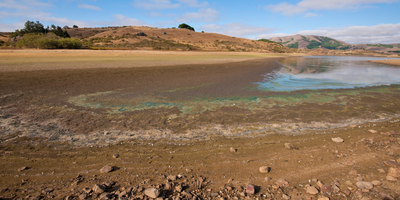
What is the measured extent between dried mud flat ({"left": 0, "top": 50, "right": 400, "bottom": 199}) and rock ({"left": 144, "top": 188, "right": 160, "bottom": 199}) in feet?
0.06

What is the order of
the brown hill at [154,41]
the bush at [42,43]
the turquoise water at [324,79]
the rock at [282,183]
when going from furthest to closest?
the brown hill at [154,41] < the bush at [42,43] < the turquoise water at [324,79] < the rock at [282,183]

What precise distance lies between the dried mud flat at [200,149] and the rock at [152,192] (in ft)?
0.06

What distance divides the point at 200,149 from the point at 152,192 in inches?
64.4

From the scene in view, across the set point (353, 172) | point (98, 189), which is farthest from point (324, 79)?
point (98, 189)

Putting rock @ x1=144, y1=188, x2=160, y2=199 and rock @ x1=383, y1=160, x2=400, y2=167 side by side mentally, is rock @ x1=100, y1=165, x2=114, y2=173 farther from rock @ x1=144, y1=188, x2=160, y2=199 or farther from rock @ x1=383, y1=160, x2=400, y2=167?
rock @ x1=383, y1=160, x2=400, y2=167

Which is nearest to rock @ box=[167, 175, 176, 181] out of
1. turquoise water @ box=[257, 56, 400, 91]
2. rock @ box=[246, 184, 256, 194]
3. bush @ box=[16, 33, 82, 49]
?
rock @ box=[246, 184, 256, 194]

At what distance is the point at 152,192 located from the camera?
2570 mm

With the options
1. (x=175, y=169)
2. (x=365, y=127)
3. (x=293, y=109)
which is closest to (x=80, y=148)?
(x=175, y=169)

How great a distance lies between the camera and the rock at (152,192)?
8.28ft

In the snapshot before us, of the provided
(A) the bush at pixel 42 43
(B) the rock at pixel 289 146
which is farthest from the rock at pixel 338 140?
(A) the bush at pixel 42 43

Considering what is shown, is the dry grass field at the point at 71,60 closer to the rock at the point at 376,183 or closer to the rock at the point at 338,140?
the rock at the point at 338,140

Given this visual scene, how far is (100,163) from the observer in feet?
11.3

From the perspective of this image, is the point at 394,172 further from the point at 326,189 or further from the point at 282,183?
the point at 282,183

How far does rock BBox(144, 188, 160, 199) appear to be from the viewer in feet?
8.28
